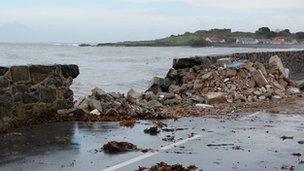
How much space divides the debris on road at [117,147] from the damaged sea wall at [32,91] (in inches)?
111

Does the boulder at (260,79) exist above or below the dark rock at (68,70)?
below

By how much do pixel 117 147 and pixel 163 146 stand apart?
86cm

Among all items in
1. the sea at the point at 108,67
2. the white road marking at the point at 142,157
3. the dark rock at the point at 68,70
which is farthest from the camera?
the sea at the point at 108,67

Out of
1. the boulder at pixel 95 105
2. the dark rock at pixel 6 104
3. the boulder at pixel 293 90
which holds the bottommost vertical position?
the boulder at pixel 293 90

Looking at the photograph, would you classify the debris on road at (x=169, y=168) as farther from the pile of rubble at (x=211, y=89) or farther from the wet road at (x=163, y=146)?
the pile of rubble at (x=211, y=89)

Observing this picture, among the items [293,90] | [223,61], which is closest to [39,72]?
[223,61]

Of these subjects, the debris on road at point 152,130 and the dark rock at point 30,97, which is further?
the dark rock at point 30,97

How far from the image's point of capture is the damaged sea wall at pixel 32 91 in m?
12.3

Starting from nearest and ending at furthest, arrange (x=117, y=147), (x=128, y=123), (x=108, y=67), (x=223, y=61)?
(x=117, y=147)
(x=128, y=123)
(x=223, y=61)
(x=108, y=67)

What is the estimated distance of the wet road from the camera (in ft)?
29.5

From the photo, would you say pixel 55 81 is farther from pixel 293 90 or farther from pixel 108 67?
pixel 108 67

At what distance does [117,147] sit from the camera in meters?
9.99

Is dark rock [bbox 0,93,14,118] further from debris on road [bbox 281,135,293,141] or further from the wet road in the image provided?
debris on road [bbox 281,135,293,141]

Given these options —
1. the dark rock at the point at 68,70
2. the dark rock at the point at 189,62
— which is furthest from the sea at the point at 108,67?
the dark rock at the point at 189,62
